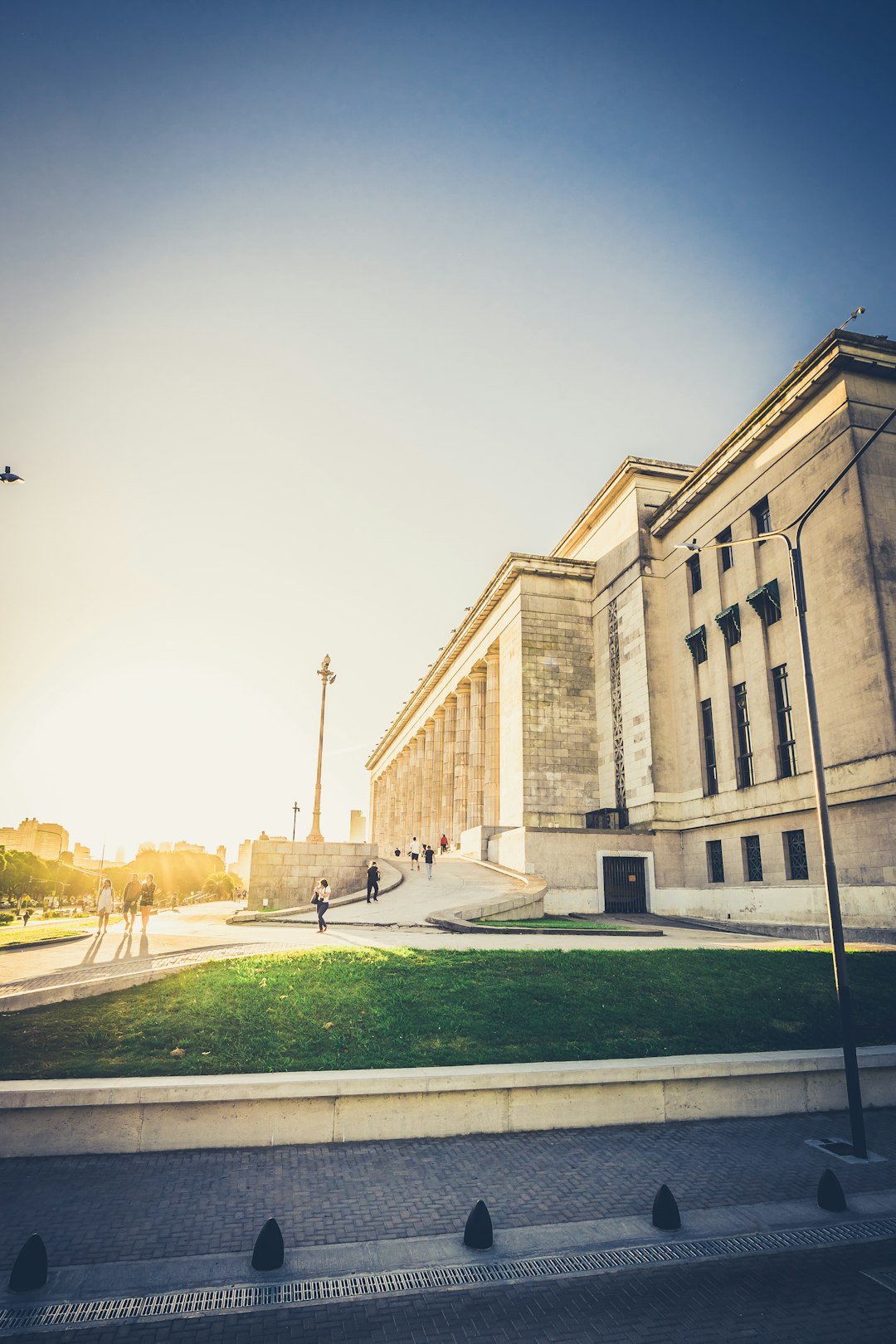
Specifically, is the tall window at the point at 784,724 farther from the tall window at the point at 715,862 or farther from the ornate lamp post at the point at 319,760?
the ornate lamp post at the point at 319,760

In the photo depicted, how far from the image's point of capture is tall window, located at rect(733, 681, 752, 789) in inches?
1268

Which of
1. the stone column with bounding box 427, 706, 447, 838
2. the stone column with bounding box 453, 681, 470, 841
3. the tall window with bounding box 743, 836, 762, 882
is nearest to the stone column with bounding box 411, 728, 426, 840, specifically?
the stone column with bounding box 427, 706, 447, 838

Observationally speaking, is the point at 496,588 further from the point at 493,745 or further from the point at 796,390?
the point at 796,390

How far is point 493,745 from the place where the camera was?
52.6m

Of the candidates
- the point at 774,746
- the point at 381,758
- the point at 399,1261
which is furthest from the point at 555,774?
the point at 381,758

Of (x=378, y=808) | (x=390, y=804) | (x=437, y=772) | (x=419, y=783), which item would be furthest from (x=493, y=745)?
(x=378, y=808)

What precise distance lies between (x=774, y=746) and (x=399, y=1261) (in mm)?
27415

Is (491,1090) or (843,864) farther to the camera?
(843,864)

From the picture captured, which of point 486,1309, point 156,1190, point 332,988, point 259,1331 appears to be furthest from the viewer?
point 332,988

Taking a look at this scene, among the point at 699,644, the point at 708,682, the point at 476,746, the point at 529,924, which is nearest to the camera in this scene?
the point at 529,924

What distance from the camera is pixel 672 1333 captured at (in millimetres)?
5188

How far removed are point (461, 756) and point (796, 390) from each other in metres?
35.9

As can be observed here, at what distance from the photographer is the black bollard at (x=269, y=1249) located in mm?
5734

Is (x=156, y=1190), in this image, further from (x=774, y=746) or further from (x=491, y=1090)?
(x=774, y=746)
